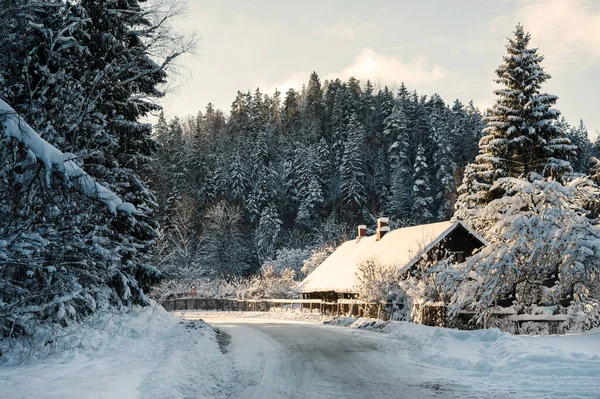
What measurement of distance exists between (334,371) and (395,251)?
2206 centimetres

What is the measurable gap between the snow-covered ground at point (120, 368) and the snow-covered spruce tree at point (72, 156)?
2.57ft

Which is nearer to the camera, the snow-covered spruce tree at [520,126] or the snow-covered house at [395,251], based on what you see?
the snow-covered house at [395,251]

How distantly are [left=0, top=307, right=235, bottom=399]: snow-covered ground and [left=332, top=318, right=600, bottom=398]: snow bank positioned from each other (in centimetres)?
499

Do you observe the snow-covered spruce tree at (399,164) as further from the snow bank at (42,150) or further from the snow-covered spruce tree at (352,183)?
the snow bank at (42,150)

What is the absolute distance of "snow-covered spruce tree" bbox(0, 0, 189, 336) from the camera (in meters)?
7.61

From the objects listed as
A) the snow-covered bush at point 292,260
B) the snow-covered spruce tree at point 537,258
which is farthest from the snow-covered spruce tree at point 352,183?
the snow-covered spruce tree at point 537,258

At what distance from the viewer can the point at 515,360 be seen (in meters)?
10.4

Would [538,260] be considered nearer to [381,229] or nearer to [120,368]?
[120,368]

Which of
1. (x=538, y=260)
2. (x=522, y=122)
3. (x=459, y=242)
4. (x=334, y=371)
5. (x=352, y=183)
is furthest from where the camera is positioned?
(x=352, y=183)

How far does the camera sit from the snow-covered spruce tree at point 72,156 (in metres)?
7.61

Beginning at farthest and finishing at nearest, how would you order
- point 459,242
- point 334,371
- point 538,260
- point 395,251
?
1. point 395,251
2. point 459,242
3. point 538,260
4. point 334,371

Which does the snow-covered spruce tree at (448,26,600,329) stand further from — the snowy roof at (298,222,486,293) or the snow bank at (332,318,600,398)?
the snowy roof at (298,222,486,293)

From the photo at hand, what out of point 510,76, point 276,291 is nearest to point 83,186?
point 510,76

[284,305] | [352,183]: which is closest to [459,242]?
[284,305]
